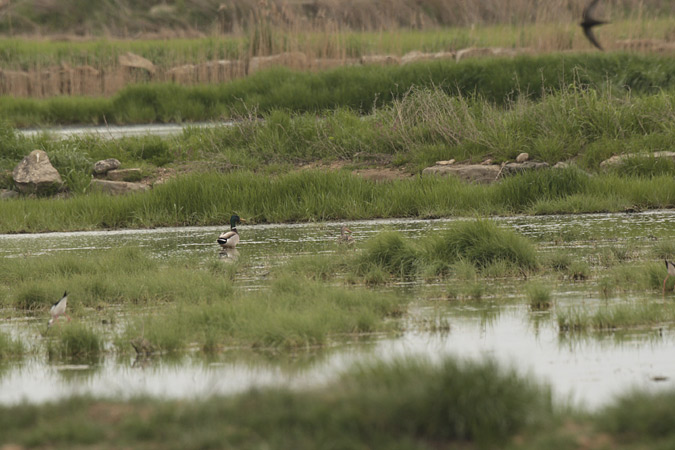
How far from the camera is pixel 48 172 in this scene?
1695 cm

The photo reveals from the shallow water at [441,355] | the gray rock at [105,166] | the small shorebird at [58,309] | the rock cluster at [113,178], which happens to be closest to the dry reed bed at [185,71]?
the gray rock at [105,166]

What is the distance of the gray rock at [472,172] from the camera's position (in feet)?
51.7

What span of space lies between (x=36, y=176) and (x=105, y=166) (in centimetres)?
129

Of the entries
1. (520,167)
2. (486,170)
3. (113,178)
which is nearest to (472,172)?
Result: (486,170)

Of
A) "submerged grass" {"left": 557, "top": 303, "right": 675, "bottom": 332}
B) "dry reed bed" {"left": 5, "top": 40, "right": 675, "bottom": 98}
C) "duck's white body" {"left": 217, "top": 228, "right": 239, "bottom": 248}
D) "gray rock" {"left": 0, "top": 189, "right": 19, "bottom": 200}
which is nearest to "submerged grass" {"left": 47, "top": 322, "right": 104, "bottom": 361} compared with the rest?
"submerged grass" {"left": 557, "top": 303, "right": 675, "bottom": 332}

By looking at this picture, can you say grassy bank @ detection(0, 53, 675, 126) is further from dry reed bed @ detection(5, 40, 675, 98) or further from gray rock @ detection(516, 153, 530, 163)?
gray rock @ detection(516, 153, 530, 163)

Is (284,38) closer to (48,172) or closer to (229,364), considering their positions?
(48,172)

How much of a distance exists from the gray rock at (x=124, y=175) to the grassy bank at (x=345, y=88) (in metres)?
3.69

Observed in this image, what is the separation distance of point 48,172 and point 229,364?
37.3ft

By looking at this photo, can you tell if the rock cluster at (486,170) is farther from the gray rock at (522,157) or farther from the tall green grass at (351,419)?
Result: the tall green grass at (351,419)

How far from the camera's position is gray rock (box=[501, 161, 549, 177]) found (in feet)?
50.8

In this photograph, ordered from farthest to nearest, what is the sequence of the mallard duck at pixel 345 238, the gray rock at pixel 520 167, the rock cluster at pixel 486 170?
the rock cluster at pixel 486 170 → the gray rock at pixel 520 167 → the mallard duck at pixel 345 238

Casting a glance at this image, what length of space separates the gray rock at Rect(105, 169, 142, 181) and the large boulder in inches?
35.1

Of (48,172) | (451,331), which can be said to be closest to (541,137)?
(48,172)
